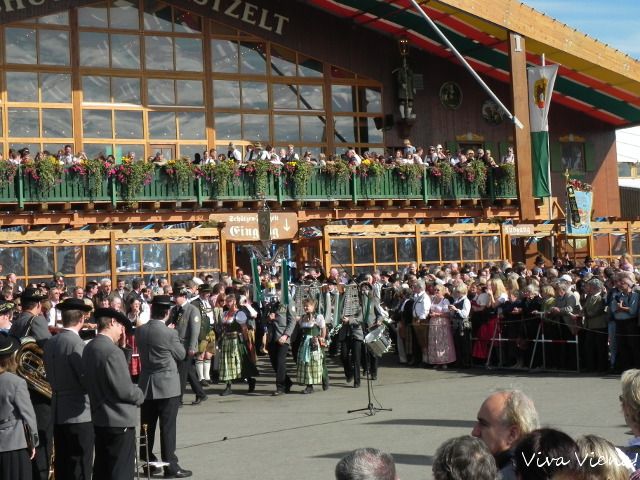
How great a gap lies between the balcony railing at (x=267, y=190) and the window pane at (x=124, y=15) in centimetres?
575

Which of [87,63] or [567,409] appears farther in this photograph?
[87,63]

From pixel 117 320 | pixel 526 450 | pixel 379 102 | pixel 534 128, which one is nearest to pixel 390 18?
pixel 379 102

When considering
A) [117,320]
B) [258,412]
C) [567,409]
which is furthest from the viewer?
[258,412]

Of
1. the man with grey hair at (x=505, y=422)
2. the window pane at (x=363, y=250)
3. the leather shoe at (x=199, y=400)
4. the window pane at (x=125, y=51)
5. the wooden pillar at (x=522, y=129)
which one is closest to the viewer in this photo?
the man with grey hair at (x=505, y=422)

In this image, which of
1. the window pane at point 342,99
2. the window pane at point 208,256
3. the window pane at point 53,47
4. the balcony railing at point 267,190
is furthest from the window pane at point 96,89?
the window pane at point 342,99

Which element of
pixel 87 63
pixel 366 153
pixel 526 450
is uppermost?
pixel 87 63

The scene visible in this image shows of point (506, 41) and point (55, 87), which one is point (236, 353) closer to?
point (55, 87)

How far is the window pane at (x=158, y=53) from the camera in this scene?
3325cm

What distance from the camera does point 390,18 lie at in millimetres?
34906

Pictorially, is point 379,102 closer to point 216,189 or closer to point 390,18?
point 390,18

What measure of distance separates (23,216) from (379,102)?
530 inches

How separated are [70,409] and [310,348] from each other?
8.60 metres

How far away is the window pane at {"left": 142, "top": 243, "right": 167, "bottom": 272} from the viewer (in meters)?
27.8

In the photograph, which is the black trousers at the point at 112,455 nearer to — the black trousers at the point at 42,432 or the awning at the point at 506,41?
the black trousers at the point at 42,432
